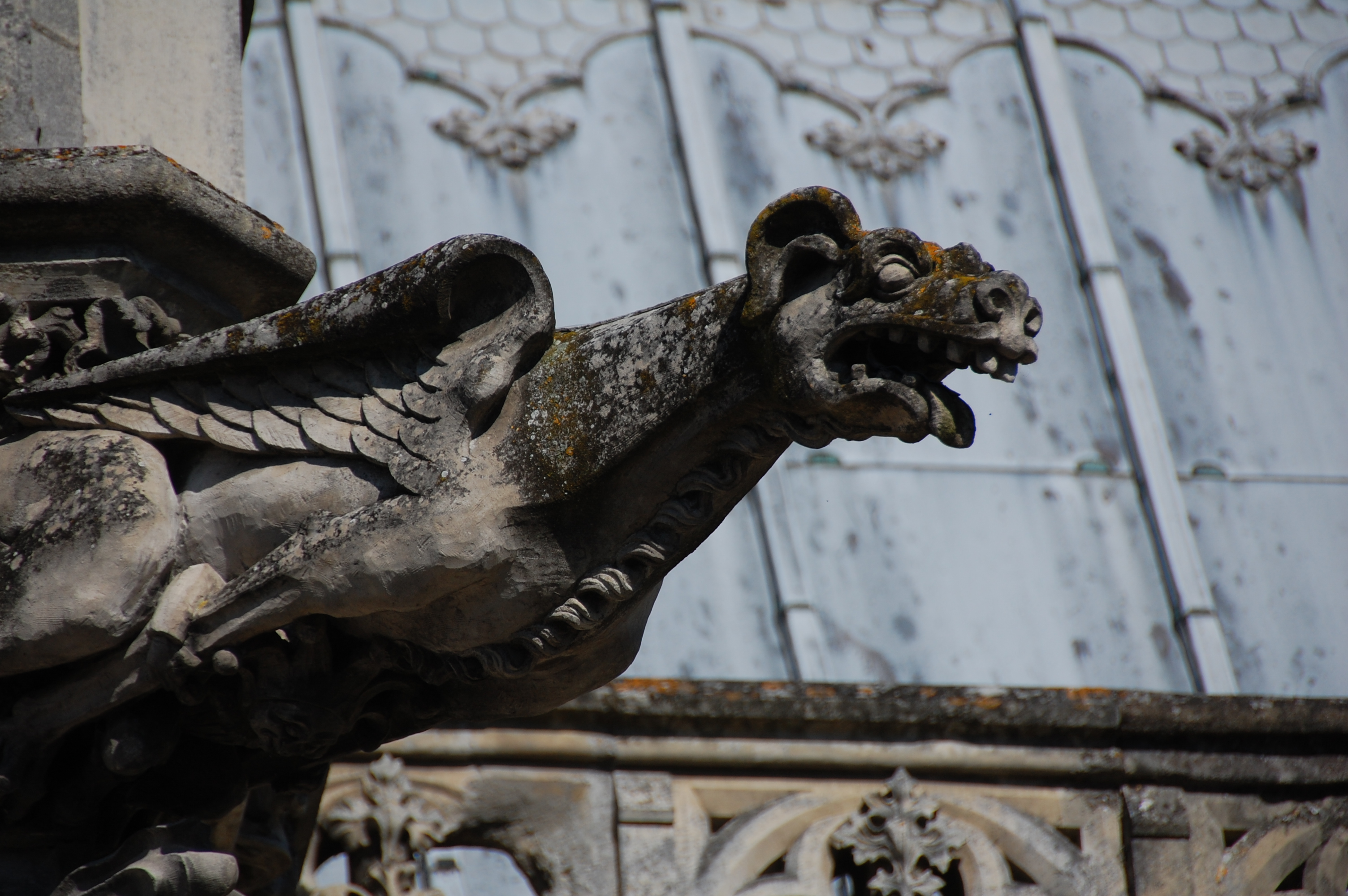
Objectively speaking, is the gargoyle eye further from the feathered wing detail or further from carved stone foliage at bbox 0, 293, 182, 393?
carved stone foliage at bbox 0, 293, 182, 393

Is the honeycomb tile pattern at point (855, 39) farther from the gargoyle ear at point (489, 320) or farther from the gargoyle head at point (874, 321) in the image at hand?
the gargoyle head at point (874, 321)

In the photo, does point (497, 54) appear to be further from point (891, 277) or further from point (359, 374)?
point (891, 277)

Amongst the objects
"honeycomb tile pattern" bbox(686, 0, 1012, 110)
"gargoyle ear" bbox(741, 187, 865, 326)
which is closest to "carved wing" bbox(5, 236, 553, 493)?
"gargoyle ear" bbox(741, 187, 865, 326)

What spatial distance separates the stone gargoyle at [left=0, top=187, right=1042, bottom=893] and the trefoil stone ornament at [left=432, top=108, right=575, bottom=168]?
4.93 m

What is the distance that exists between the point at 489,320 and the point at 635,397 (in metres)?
0.29

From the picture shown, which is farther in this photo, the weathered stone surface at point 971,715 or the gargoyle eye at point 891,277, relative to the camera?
the weathered stone surface at point 971,715

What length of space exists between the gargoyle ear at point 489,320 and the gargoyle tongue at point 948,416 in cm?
53

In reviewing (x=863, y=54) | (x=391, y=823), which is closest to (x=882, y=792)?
(x=391, y=823)

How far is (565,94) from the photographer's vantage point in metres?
7.91

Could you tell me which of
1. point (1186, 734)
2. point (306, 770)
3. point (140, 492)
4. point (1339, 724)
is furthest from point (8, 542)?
point (1339, 724)

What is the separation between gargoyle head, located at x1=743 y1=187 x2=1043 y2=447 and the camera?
231 cm

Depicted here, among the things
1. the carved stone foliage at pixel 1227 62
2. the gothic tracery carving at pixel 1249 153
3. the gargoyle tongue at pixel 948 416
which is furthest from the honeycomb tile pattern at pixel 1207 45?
the gargoyle tongue at pixel 948 416

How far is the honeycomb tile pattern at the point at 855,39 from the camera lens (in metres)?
8.30

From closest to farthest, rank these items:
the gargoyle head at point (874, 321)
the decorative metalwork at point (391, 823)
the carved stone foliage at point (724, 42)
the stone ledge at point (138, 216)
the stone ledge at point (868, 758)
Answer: the gargoyle head at point (874, 321), the stone ledge at point (138, 216), the decorative metalwork at point (391, 823), the stone ledge at point (868, 758), the carved stone foliage at point (724, 42)
